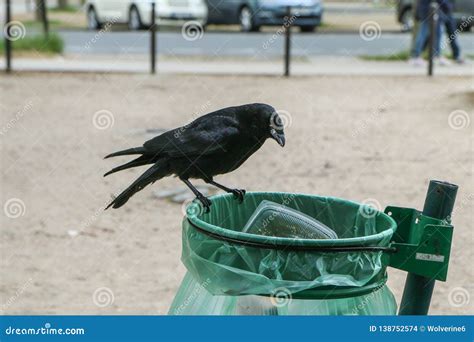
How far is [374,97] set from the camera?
1205 centimetres

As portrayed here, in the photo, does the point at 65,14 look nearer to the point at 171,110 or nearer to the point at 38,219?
the point at 171,110

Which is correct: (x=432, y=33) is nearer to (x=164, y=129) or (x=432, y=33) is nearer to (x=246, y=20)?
(x=164, y=129)

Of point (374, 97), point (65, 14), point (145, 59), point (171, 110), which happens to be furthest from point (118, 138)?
point (65, 14)

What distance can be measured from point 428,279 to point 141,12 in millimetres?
17793

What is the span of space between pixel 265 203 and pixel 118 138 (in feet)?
21.4

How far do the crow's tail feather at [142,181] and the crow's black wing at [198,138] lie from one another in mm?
72

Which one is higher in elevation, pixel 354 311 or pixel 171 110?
pixel 354 311

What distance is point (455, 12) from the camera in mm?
20188

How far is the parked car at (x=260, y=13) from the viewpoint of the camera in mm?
20344
